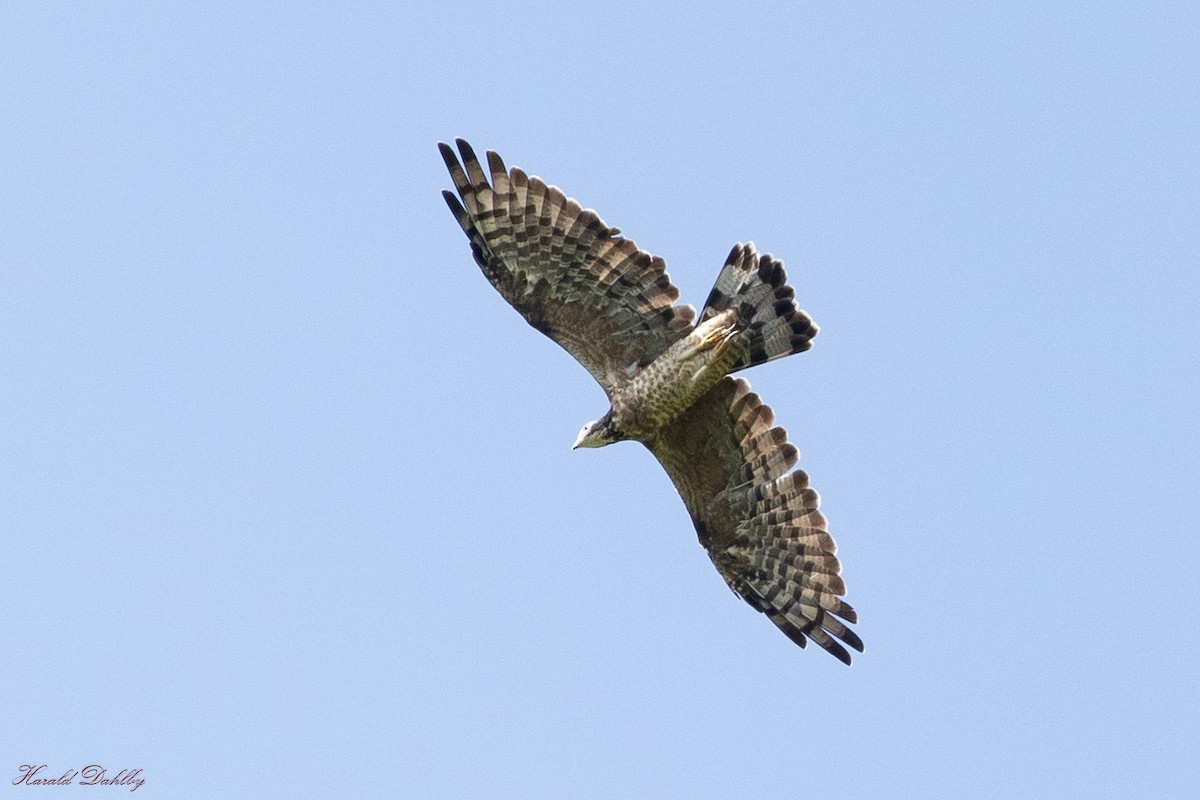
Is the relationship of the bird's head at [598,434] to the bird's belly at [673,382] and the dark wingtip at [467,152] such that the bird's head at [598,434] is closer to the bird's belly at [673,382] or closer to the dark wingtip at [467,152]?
the bird's belly at [673,382]

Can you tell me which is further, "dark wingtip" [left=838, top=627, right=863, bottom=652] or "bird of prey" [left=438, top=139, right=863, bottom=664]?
"dark wingtip" [left=838, top=627, right=863, bottom=652]

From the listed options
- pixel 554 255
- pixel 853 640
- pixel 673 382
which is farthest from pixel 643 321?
pixel 853 640

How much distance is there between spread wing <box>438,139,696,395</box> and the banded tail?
0.31 metres

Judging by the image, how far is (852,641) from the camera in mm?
14234

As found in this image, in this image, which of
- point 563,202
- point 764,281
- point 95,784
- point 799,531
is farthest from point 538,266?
point 95,784

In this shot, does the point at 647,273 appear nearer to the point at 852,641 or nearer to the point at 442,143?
the point at 442,143

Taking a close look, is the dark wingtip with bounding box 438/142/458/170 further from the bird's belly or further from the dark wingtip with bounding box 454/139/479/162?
the bird's belly

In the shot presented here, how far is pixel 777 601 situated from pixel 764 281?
269 centimetres

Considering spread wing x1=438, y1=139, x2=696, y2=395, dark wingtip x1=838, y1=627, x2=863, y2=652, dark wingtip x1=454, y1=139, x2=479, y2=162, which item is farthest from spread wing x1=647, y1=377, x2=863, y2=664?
dark wingtip x1=454, y1=139, x2=479, y2=162

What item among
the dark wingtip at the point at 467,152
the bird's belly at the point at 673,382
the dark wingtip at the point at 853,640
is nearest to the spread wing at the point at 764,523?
the dark wingtip at the point at 853,640

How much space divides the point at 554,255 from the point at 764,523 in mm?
2780

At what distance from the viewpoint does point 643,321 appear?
1351cm

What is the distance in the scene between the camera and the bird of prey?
13.3m

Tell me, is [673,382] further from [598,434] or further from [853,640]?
[853,640]
